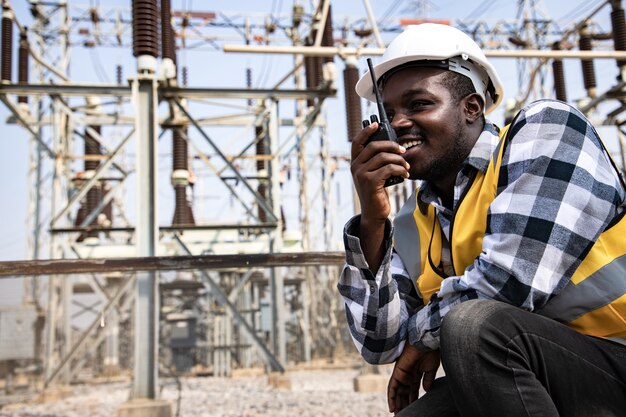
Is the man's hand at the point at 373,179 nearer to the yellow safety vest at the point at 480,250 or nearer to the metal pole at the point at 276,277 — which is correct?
the yellow safety vest at the point at 480,250

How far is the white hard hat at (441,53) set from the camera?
1.78m

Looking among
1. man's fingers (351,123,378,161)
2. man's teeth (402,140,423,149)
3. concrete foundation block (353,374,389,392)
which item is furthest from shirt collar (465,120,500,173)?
concrete foundation block (353,374,389,392)

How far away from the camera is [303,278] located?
5.62 meters

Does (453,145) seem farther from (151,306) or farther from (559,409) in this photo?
(151,306)

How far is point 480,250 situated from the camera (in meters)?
1.64

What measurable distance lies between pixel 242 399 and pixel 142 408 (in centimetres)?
128

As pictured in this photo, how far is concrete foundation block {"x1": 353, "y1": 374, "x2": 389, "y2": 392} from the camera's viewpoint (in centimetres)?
694

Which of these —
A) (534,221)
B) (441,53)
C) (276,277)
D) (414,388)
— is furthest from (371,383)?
(534,221)

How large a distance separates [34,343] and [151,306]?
1270 mm

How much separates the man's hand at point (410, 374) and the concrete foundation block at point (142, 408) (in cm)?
375

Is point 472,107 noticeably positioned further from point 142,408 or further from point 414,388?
point 142,408

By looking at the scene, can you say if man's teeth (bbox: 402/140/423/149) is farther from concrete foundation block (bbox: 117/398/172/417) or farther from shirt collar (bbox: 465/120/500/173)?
concrete foundation block (bbox: 117/398/172/417)

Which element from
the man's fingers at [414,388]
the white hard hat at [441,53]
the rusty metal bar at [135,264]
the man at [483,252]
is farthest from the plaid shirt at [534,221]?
the rusty metal bar at [135,264]

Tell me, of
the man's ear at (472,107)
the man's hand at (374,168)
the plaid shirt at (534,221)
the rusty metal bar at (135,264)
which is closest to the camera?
the plaid shirt at (534,221)
